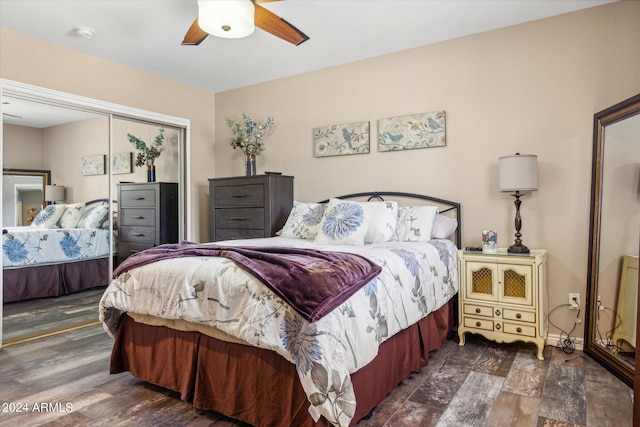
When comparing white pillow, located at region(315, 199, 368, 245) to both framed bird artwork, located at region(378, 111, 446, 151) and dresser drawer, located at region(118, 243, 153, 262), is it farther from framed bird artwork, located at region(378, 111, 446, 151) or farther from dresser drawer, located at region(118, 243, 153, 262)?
dresser drawer, located at region(118, 243, 153, 262)

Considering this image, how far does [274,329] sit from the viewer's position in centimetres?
162

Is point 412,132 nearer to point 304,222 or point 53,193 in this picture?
point 304,222

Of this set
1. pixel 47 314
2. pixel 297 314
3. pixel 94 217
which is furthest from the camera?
pixel 94 217

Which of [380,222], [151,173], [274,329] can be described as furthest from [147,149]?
[274,329]

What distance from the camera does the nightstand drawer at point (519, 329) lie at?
2667 mm

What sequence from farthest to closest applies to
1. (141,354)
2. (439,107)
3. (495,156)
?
(439,107)
(495,156)
(141,354)

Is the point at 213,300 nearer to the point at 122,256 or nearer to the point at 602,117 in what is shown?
the point at 122,256

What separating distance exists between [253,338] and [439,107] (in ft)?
8.69

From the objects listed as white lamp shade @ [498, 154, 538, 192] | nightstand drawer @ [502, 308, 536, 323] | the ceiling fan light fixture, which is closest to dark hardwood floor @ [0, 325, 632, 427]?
nightstand drawer @ [502, 308, 536, 323]

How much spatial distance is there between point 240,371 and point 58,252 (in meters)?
2.65

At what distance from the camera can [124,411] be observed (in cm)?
196

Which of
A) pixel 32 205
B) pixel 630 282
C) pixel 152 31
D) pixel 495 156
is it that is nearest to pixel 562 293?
pixel 630 282

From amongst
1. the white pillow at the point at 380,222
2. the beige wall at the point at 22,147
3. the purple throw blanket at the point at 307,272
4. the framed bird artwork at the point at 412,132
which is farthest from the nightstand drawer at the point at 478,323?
the beige wall at the point at 22,147

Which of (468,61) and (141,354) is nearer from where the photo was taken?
(141,354)
